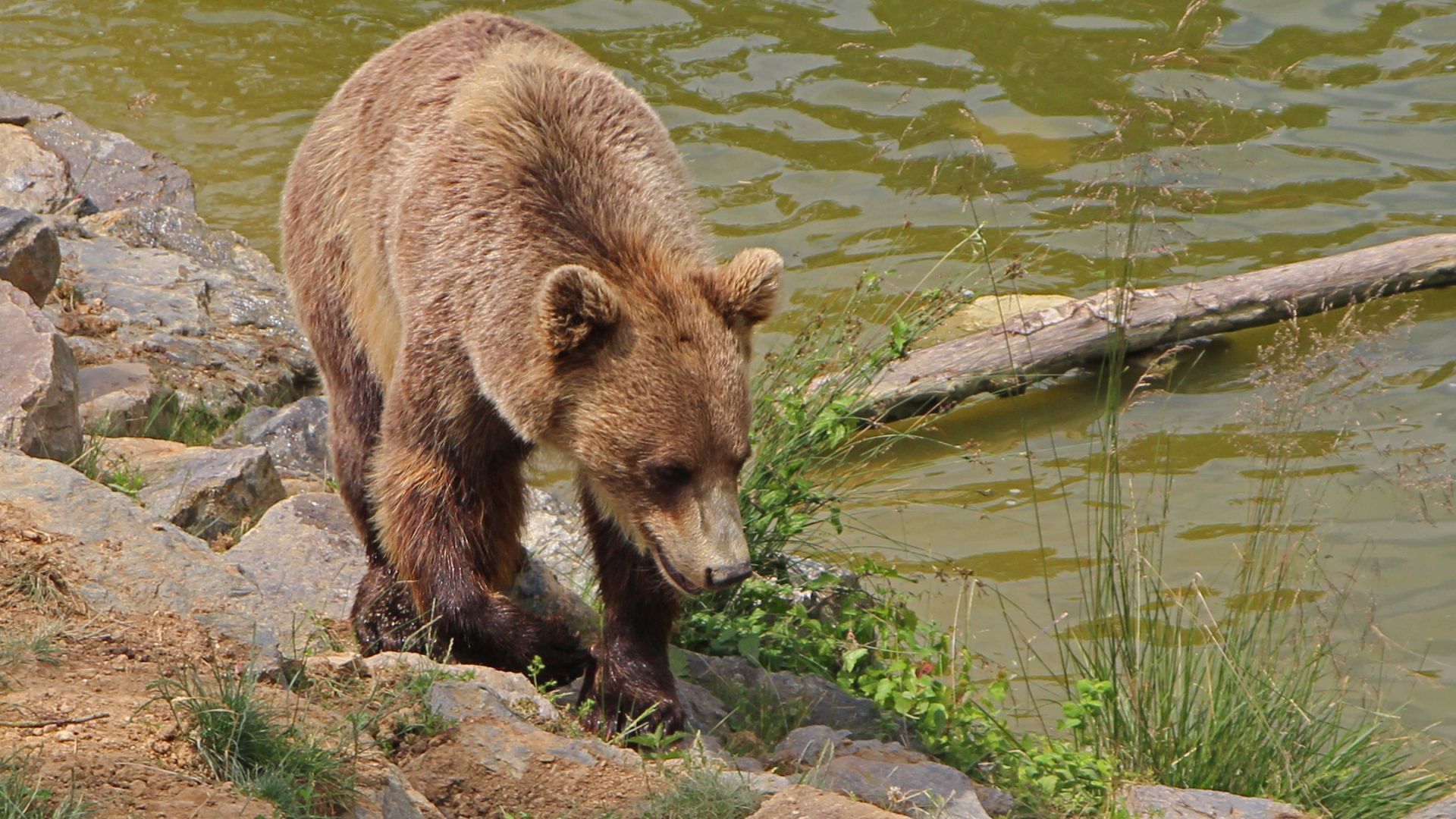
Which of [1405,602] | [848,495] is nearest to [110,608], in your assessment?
[848,495]

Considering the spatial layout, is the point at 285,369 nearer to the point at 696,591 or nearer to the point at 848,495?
the point at 848,495

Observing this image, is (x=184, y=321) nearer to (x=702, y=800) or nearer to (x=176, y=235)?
(x=176, y=235)

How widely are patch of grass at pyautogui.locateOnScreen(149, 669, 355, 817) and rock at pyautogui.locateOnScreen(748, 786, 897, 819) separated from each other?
1001 millimetres

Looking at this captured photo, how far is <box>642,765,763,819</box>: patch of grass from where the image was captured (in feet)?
11.4

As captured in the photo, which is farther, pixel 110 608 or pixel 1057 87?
pixel 1057 87

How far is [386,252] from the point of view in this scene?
188 inches

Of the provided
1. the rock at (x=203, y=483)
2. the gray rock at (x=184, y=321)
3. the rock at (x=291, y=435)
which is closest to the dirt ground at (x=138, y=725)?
the rock at (x=203, y=483)

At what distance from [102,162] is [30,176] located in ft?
2.20

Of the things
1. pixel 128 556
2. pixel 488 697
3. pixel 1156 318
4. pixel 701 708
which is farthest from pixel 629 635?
pixel 1156 318

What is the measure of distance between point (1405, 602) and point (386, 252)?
428cm

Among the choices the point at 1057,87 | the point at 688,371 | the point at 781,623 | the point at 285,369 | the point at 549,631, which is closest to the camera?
the point at 688,371

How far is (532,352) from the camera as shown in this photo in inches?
166

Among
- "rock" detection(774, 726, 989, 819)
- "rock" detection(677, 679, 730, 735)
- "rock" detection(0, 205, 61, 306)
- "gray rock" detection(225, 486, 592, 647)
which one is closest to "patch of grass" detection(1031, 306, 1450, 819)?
"rock" detection(774, 726, 989, 819)

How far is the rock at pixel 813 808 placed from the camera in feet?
11.5
